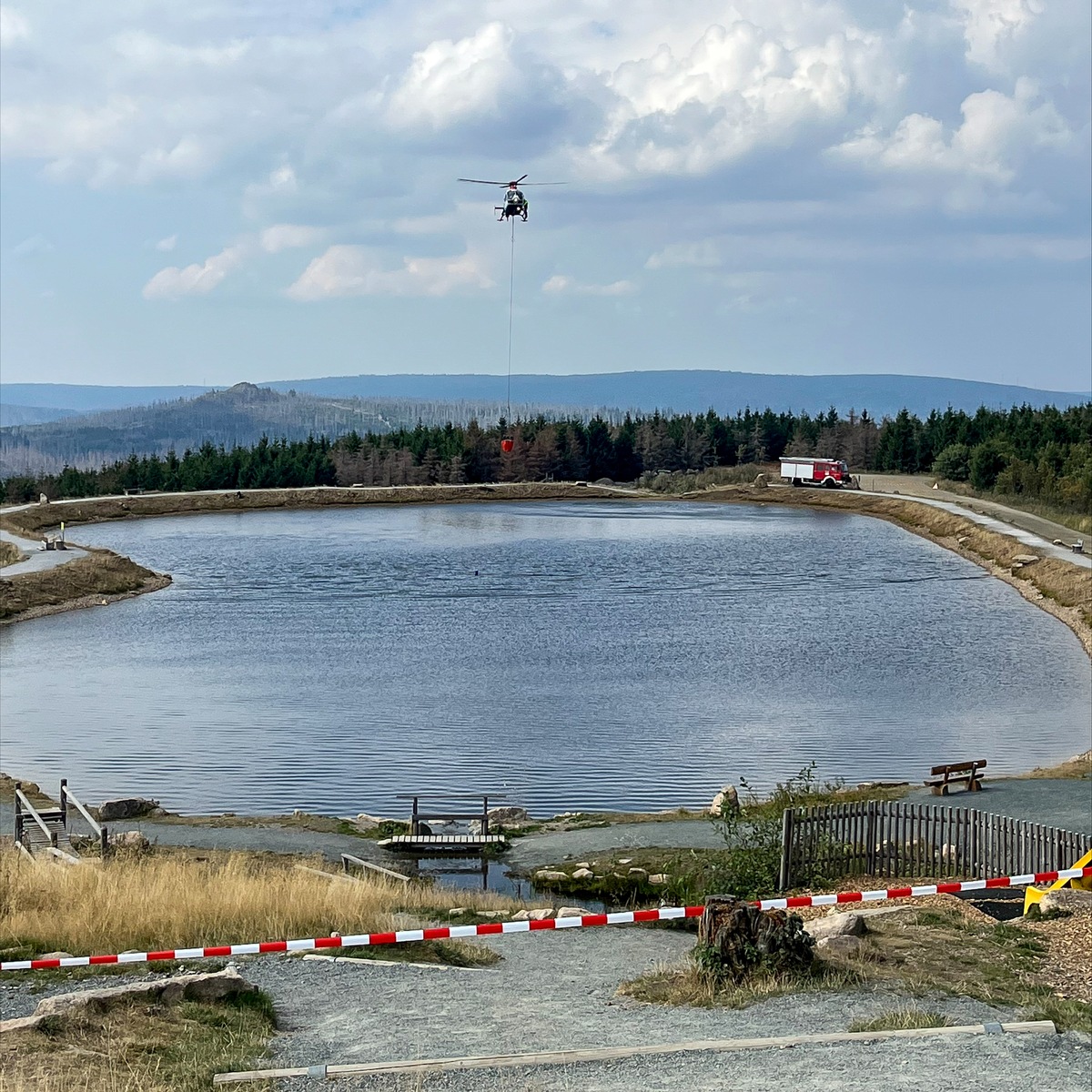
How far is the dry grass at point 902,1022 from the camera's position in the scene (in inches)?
373

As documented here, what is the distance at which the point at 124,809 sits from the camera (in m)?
22.2

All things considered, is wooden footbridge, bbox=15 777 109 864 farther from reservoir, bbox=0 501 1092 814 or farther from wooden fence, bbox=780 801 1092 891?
wooden fence, bbox=780 801 1092 891

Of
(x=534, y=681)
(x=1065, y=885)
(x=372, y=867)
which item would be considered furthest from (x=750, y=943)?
(x=534, y=681)

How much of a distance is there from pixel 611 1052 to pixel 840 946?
10.5 feet

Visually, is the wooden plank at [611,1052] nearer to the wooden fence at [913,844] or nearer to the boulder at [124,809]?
the wooden fence at [913,844]

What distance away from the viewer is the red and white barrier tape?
11.7 metres

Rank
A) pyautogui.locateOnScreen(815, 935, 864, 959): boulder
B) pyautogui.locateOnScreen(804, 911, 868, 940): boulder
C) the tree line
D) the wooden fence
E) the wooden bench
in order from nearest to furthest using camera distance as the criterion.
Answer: pyautogui.locateOnScreen(815, 935, 864, 959): boulder → pyautogui.locateOnScreen(804, 911, 868, 940): boulder → the wooden fence → the wooden bench → the tree line

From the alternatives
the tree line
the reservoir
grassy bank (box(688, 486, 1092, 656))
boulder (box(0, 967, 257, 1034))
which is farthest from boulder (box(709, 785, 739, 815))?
the tree line

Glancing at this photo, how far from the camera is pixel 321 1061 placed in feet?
29.9

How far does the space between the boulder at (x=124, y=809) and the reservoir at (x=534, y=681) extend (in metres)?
1.07

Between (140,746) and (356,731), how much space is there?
4.15m

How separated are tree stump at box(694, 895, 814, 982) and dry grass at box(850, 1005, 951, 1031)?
105 cm

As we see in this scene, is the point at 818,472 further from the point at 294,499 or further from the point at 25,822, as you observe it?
the point at 25,822

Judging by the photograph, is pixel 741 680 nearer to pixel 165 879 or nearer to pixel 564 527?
pixel 165 879
